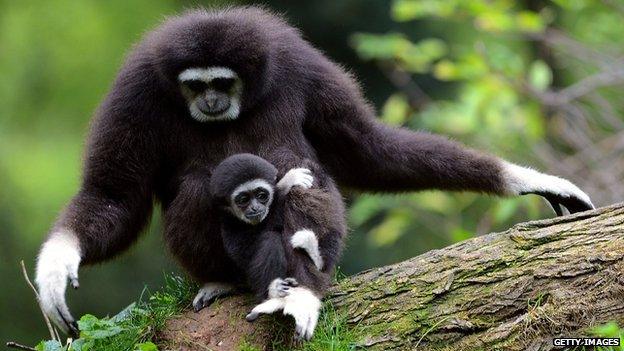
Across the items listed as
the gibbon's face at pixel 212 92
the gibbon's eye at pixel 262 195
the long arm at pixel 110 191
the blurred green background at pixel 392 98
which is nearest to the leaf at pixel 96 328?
the long arm at pixel 110 191

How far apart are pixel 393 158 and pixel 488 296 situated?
2.65m

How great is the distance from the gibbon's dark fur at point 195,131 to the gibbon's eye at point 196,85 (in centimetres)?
15

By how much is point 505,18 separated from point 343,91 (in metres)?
5.37

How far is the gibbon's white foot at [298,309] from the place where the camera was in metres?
7.55

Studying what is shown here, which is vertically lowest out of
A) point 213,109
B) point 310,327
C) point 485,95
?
point 485,95

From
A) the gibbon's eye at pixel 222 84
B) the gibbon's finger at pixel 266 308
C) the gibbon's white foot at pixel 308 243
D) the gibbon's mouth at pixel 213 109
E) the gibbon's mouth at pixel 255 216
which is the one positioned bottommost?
the gibbon's finger at pixel 266 308

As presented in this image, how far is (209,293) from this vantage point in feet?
27.9

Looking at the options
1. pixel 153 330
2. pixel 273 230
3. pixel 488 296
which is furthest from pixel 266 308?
pixel 488 296

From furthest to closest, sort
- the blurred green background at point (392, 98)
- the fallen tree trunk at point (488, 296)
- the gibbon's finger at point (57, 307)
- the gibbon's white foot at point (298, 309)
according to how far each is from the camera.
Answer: the blurred green background at point (392, 98) → the gibbon's finger at point (57, 307) → the gibbon's white foot at point (298, 309) → the fallen tree trunk at point (488, 296)

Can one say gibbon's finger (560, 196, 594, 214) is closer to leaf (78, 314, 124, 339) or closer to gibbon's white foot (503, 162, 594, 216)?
gibbon's white foot (503, 162, 594, 216)

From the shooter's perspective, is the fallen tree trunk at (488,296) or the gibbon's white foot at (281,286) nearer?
the fallen tree trunk at (488,296)

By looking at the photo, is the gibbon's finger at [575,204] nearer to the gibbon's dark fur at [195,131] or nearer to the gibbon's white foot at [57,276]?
the gibbon's dark fur at [195,131]

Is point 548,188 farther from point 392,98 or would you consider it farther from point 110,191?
point 392,98

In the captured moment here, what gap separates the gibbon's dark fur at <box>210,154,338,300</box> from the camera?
798 centimetres
